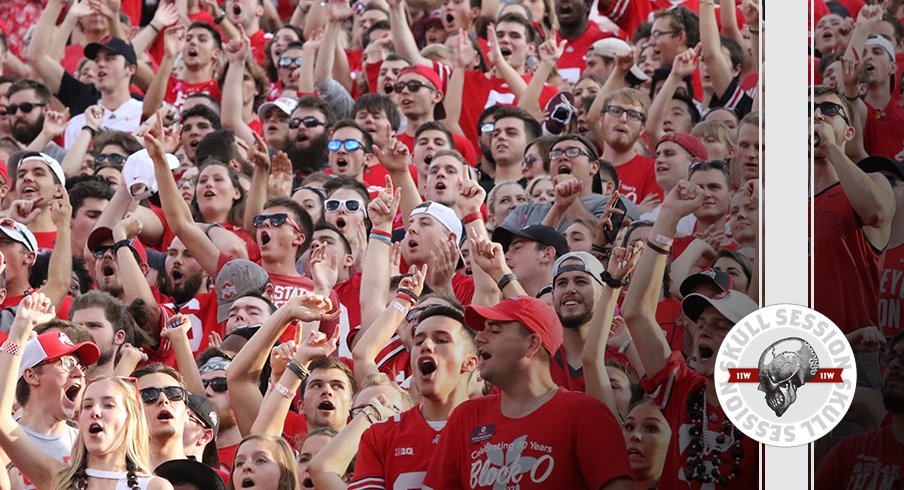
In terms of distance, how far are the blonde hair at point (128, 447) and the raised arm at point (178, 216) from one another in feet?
8.48

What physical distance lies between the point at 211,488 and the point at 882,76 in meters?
2.99

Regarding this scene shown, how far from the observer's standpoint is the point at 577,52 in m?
9.83

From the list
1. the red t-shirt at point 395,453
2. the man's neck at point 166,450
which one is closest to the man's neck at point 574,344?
the red t-shirt at point 395,453

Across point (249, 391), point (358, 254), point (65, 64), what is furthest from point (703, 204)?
point (65, 64)

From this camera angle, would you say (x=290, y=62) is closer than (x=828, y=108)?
No

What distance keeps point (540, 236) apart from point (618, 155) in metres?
1.77

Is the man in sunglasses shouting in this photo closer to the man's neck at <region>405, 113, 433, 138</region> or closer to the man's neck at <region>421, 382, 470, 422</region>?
the man's neck at <region>421, 382, 470, 422</region>

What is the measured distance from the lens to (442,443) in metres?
4.11

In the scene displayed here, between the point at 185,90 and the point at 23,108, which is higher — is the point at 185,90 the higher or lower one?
the higher one

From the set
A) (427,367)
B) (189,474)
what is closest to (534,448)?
(427,367)

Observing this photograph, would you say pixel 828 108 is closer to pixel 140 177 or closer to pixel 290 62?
pixel 140 177

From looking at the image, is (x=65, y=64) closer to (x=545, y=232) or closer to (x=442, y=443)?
(x=545, y=232)

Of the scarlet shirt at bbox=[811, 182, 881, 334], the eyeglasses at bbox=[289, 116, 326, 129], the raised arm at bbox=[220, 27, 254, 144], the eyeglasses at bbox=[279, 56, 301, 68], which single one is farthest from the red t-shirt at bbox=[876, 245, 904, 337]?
the eyeglasses at bbox=[279, 56, 301, 68]

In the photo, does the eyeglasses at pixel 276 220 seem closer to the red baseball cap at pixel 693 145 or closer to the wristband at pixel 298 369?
the wristband at pixel 298 369
